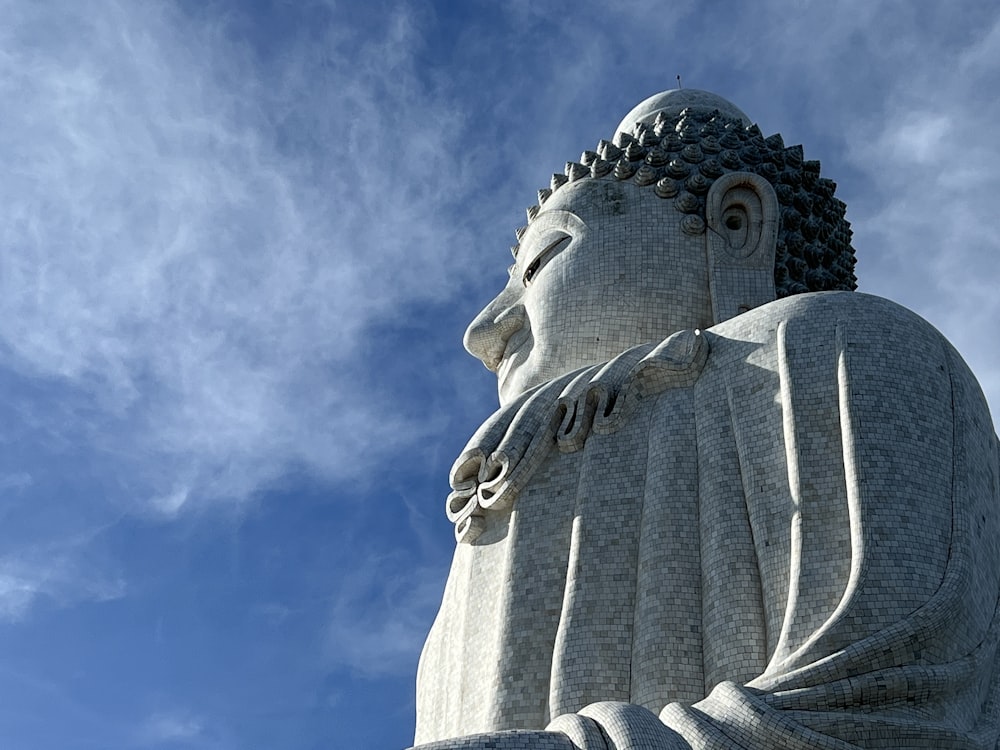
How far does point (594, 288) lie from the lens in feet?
33.7

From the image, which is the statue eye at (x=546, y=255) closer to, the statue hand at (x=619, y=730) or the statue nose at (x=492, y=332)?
the statue nose at (x=492, y=332)

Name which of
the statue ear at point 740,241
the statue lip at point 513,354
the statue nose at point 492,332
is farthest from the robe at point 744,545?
the statue nose at point 492,332

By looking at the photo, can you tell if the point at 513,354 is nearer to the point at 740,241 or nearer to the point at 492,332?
the point at 492,332

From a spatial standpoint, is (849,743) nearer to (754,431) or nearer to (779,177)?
(754,431)

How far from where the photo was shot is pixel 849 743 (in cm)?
669

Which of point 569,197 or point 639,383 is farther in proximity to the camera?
point 569,197

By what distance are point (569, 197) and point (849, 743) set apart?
212 inches

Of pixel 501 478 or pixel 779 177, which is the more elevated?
pixel 779 177

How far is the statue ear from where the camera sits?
→ 1024 cm

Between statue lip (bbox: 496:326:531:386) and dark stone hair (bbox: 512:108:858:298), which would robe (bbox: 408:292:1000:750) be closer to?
statue lip (bbox: 496:326:531:386)

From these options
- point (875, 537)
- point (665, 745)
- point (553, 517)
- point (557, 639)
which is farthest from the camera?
point (553, 517)

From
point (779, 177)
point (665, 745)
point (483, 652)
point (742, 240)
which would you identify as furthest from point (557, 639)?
point (779, 177)

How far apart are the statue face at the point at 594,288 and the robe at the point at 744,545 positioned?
74 centimetres

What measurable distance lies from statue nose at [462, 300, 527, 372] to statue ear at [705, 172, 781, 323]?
1521mm
